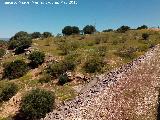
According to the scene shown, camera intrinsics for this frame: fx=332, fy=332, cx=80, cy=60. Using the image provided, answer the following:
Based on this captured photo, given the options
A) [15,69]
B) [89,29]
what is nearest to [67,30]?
[89,29]

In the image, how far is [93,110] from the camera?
23797mm

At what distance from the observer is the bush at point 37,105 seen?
1553 inches

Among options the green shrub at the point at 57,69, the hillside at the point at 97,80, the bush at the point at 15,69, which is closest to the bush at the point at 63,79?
the hillside at the point at 97,80

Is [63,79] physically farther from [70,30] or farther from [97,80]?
[70,30]

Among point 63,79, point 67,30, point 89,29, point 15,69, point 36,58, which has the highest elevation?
point 89,29

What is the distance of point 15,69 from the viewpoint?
2210 inches

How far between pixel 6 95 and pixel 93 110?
25.5 meters

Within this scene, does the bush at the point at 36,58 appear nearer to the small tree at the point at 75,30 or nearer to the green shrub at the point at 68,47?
the green shrub at the point at 68,47

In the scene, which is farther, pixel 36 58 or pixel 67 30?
pixel 67 30

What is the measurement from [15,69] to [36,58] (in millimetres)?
4315

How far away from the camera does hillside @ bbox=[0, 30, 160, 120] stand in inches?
970

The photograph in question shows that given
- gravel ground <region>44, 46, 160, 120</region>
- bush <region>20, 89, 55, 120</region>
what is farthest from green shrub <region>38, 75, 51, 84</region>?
gravel ground <region>44, 46, 160, 120</region>

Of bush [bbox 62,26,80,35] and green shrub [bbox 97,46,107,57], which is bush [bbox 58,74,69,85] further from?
bush [bbox 62,26,80,35]

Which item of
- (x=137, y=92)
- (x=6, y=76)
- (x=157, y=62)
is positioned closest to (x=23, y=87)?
(x=6, y=76)
